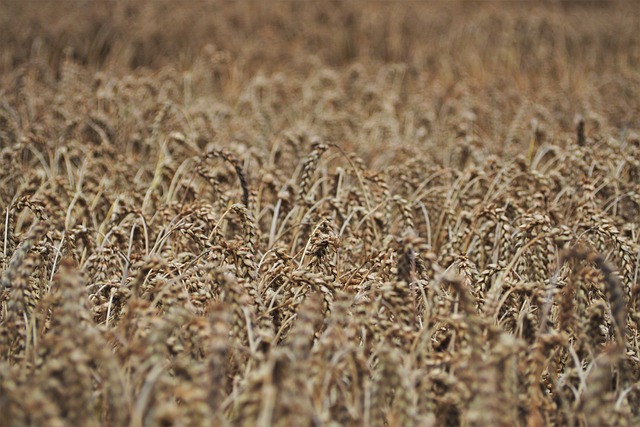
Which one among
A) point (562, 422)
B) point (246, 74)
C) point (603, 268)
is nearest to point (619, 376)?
point (562, 422)

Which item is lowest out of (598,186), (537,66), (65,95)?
(537,66)

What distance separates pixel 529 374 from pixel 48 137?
3592 millimetres

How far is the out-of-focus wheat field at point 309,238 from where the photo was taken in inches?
70.0

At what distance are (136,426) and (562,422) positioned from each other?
4.45 ft

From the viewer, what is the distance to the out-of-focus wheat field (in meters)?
1.78

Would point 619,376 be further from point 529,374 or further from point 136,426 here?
point 136,426

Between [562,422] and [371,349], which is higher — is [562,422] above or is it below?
below

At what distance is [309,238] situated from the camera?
2.56 meters

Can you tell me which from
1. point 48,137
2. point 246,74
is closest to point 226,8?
point 246,74

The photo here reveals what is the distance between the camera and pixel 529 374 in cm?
207

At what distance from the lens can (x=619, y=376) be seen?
7.26ft

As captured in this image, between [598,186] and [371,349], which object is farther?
[598,186]

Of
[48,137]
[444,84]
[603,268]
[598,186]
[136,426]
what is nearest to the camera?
[136,426]

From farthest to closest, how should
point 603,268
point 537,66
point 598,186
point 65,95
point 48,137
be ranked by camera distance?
point 537,66
point 65,95
point 48,137
point 598,186
point 603,268
